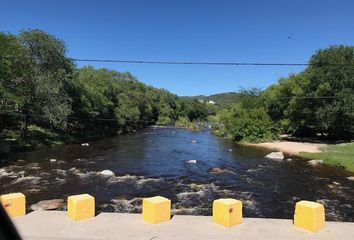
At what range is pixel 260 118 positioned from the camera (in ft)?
190

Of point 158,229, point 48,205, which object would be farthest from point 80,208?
point 48,205

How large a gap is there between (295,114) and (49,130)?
33958 millimetres

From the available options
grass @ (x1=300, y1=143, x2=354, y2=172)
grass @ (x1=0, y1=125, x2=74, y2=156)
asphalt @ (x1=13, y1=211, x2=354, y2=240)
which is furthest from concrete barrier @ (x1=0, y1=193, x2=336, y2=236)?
grass @ (x1=0, y1=125, x2=74, y2=156)

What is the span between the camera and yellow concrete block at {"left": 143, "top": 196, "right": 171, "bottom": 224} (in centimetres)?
1082

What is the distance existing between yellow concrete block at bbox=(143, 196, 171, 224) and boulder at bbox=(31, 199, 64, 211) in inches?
251

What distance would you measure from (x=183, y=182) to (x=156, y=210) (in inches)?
454

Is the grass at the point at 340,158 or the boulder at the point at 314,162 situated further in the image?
the boulder at the point at 314,162

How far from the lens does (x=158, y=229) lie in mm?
10445

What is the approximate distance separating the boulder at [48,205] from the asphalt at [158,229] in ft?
14.4

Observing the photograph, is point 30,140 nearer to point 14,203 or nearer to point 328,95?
point 14,203

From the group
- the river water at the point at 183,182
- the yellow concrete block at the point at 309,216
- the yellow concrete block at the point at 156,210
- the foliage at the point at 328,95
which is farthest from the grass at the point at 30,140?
the foliage at the point at 328,95

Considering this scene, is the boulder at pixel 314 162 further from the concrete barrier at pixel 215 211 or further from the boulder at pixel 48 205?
the boulder at pixel 48 205

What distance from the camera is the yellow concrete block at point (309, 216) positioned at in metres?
10.4

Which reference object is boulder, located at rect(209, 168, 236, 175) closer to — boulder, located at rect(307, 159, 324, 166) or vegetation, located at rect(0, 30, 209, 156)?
boulder, located at rect(307, 159, 324, 166)
